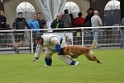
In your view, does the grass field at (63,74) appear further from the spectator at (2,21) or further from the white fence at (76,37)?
the spectator at (2,21)

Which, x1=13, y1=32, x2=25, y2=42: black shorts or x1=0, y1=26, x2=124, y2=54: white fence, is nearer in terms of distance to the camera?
x1=0, y1=26, x2=124, y2=54: white fence

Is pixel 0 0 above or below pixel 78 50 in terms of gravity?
above

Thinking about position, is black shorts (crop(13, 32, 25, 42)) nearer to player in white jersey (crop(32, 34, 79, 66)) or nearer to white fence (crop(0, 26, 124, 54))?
white fence (crop(0, 26, 124, 54))

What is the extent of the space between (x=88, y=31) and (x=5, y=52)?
13.1 ft

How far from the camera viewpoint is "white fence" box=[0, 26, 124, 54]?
2592cm

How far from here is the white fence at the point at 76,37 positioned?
25922 millimetres

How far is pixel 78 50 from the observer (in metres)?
16.9

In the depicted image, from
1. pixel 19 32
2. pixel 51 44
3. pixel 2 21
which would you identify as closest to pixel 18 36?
pixel 19 32

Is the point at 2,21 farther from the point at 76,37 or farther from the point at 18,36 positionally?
the point at 76,37

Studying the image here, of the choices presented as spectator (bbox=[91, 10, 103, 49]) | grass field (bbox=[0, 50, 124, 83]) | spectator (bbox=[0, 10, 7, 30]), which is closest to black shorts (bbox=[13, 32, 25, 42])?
spectator (bbox=[0, 10, 7, 30])

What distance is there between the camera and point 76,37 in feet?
87.2

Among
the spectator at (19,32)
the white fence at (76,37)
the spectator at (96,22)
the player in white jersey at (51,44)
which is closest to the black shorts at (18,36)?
the spectator at (19,32)

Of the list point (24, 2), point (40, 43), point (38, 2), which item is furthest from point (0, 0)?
point (40, 43)

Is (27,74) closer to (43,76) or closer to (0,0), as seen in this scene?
(43,76)
